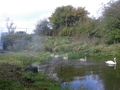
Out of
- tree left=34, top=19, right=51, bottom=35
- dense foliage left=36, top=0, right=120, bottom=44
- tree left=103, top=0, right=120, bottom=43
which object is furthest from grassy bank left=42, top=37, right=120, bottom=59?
tree left=34, top=19, right=51, bottom=35

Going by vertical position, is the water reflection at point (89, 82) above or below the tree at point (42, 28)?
below

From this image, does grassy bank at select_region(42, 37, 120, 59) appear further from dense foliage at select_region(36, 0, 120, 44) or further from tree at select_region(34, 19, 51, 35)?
tree at select_region(34, 19, 51, 35)

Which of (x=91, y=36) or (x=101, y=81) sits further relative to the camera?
(x=91, y=36)

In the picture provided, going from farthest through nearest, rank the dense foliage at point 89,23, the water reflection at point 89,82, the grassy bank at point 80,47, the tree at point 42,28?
the tree at point 42,28
the grassy bank at point 80,47
the dense foliage at point 89,23
the water reflection at point 89,82

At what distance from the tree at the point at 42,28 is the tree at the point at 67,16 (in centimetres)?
176

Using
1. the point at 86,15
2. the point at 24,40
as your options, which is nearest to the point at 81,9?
the point at 86,15

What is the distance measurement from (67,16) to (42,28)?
5565 mm

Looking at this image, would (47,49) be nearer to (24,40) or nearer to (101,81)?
(24,40)

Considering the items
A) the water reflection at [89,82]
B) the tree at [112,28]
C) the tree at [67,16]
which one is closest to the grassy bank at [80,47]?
the tree at [112,28]

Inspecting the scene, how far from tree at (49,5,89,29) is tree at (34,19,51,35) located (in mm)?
1757

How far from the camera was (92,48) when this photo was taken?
100 feet

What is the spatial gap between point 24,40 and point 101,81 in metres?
21.8

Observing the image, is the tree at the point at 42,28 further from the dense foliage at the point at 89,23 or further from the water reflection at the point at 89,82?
the water reflection at the point at 89,82

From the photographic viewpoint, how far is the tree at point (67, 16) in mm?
44656
